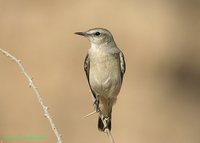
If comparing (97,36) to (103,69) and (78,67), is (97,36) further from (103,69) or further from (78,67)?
(78,67)

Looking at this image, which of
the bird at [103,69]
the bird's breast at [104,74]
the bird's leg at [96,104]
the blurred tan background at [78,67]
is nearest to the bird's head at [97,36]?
the bird at [103,69]

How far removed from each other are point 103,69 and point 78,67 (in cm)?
549

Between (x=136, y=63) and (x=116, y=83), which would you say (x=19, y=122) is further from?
(x=116, y=83)

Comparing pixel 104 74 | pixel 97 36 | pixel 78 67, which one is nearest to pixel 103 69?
pixel 104 74

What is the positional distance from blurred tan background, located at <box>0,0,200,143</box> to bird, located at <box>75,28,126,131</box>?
4615mm

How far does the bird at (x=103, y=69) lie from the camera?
9133 mm

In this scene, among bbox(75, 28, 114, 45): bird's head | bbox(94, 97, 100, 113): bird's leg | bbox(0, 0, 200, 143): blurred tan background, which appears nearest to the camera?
bbox(94, 97, 100, 113): bird's leg

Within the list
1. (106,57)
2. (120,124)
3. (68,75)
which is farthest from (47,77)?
(106,57)

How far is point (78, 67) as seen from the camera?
14.6 metres

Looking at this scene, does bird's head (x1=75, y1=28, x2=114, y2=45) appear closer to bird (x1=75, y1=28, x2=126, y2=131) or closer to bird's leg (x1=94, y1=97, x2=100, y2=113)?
bird (x1=75, y1=28, x2=126, y2=131)

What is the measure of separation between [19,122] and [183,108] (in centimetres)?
347

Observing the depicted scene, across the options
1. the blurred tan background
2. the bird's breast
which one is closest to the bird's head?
the bird's breast

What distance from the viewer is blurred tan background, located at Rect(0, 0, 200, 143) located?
1438 centimetres

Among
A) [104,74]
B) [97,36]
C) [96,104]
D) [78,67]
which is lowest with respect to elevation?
[78,67]
